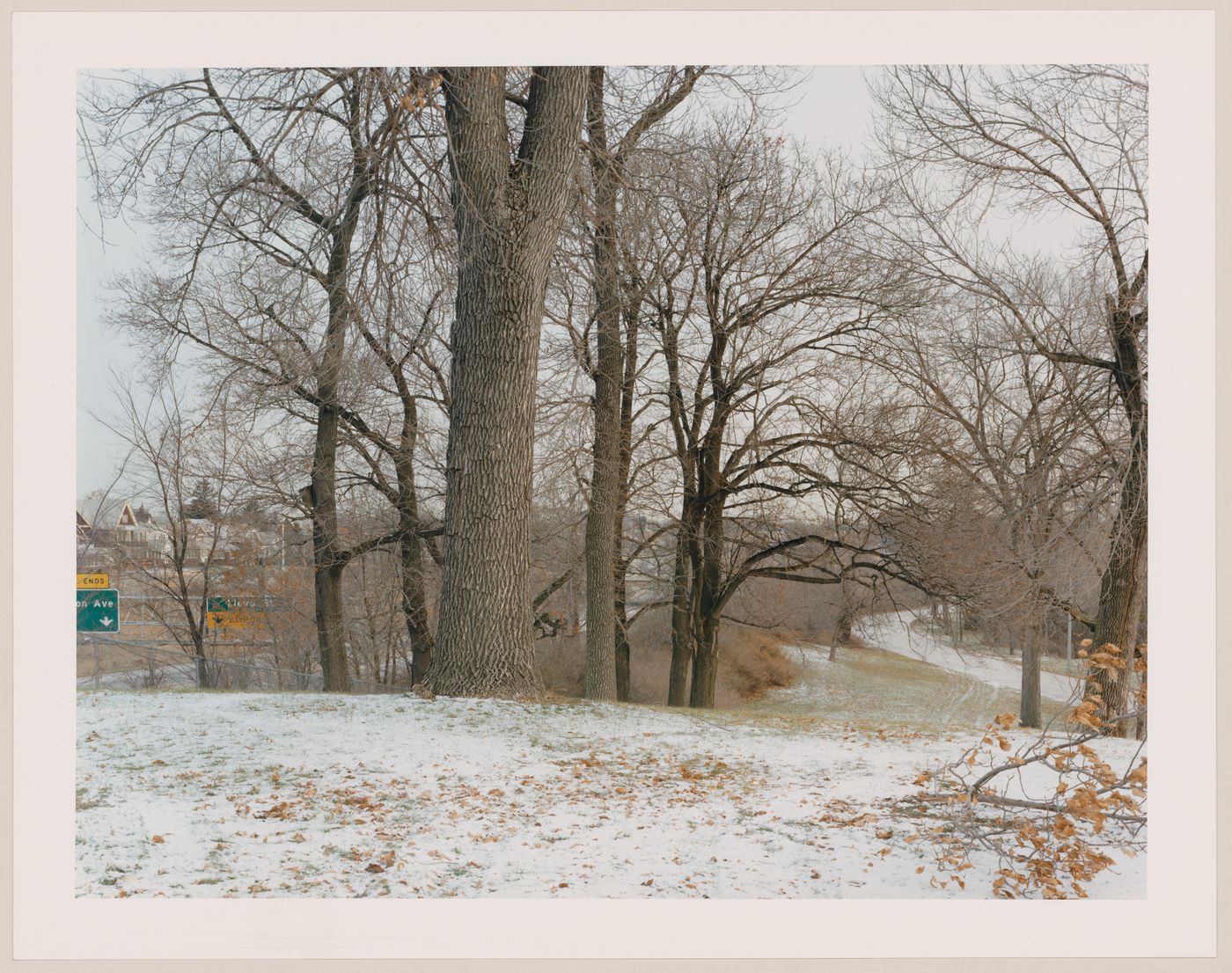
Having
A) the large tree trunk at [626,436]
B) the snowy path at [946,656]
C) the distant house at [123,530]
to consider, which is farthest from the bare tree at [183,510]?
the snowy path at [946,656]

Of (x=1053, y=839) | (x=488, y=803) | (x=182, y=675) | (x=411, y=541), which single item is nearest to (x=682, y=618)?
(x=411, y=541)

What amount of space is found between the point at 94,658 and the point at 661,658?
347 inches

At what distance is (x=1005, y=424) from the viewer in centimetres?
1022

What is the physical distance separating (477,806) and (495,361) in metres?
3.20

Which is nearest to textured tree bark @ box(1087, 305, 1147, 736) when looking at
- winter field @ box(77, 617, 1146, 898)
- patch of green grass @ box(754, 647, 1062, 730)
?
winter field @ box(77, 617, 1146, 898)

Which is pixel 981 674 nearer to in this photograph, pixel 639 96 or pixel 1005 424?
pixel 1005 424

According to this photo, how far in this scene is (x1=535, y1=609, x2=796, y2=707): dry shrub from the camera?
14789mm

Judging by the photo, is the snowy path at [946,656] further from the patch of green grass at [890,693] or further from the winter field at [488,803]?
the winter field at [488,803]

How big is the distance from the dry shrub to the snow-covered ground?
24.6 feet

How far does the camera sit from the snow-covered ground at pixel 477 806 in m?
3.75

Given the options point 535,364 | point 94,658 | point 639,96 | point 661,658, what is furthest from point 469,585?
point 661,658

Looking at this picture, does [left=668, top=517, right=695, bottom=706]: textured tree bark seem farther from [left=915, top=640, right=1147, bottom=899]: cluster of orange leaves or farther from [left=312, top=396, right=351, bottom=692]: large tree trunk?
[left=915, top=640, right=1147, bottom=899]: cluster of orange leaves
